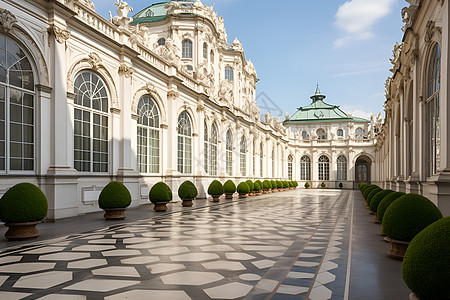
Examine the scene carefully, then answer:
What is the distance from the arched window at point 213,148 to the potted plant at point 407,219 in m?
21.0

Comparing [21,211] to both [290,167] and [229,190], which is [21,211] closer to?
[229,190]

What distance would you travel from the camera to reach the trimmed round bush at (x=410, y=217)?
6.46m

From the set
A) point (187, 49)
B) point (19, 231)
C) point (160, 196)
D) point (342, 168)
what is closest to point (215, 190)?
point (160, 196)

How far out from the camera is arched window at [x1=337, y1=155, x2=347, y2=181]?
56.4 meters

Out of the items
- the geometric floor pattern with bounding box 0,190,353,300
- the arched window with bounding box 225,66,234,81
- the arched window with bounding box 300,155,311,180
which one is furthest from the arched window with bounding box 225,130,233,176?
the arched window with bounding box 300,155,311,180

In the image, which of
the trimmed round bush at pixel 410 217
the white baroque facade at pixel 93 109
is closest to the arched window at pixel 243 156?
the white baroque facade at pixel 93 109

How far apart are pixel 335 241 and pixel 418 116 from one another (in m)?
7.07

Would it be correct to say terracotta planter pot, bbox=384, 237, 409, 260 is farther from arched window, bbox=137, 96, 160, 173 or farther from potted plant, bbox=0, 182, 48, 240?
arched window, bbox=137, 96, 160, 173

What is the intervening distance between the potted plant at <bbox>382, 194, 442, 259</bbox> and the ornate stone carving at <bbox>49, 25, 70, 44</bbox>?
12.0m

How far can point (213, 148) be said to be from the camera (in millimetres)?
28266

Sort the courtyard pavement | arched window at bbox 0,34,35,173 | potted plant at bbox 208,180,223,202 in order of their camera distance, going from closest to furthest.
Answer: the courtyard pavement, arched window at bbox 0,34,35,173, potted plant at bbox 208,180,223,202

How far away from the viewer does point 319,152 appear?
57.8m

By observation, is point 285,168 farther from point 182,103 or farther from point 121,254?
point 121,254

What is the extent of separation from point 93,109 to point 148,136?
4.73m
